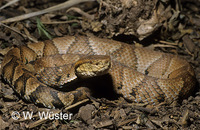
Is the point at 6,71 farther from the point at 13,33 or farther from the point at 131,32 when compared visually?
the point at 131,32

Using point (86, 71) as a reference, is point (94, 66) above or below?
above

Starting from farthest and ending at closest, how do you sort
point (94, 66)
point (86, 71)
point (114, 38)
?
point (114, 38) → point (86, 71) → point (94, 66)

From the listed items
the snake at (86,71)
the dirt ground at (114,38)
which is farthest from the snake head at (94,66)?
the dirt ground at (114,38)
